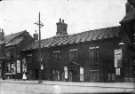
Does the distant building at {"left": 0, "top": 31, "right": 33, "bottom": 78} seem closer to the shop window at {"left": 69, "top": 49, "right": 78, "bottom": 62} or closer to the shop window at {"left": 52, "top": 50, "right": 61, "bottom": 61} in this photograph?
the shop window at {"left": 52, "top": 50, "right": 61, "bottom": 61}

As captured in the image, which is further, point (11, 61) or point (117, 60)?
point (11, 61)

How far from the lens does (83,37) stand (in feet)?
10.1

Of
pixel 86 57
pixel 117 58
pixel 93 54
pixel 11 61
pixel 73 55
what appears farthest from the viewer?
pixel 11 61

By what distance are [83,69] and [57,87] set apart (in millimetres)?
635

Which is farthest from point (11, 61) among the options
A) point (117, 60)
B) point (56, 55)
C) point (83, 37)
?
point (117, 60)

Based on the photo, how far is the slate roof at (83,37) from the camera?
258 centimetres

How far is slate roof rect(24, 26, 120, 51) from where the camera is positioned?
8.45 feet

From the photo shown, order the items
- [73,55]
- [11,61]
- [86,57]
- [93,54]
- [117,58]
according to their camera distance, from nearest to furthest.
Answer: [117,58] → [93,54] → [86,57] → [73,55] → [11,61]

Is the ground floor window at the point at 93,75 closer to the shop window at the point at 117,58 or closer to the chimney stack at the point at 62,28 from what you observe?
the shop window at the point at 117,58

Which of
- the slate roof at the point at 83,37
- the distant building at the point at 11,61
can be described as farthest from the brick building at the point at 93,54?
the distant building at the point at 11,61

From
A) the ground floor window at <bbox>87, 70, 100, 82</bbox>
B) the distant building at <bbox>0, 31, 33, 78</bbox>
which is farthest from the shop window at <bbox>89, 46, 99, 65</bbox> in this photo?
the distant building at <bbox>0, 31, 33, 78</bbox>

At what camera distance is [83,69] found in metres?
2.98

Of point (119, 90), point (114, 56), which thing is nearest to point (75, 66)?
point (114, 56)

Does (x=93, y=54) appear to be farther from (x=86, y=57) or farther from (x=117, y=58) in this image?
(x=117, y=58)
